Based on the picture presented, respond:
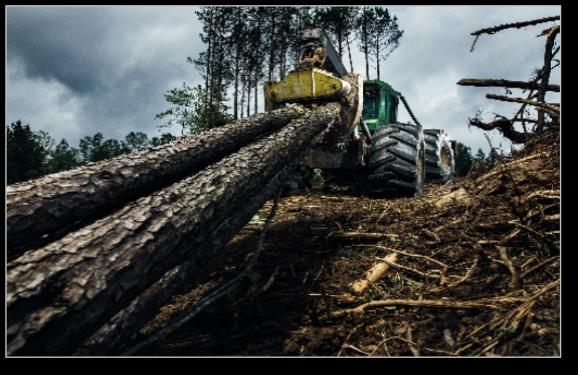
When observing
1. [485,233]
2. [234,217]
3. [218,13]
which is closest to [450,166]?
[485,233]

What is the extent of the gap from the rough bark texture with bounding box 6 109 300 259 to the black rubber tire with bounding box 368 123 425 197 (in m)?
2.78

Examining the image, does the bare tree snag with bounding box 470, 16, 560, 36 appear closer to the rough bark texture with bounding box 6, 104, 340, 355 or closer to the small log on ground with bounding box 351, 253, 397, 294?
the small log on ground with bounding box 351, 253, 397, 294

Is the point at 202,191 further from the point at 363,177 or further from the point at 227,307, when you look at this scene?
the point at 363,177

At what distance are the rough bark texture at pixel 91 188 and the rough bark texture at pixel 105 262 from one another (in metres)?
0.25

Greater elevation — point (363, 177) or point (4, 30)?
point (4, 30)

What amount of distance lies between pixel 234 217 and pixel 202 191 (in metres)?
0.56

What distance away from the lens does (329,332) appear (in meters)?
2.26

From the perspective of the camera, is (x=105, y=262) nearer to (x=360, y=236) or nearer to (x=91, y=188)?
(x=91, y=188)

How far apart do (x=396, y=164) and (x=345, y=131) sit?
88cm

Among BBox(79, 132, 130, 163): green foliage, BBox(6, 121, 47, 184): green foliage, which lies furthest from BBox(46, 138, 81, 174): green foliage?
BBox(6, 121, 47, 184): green foliage

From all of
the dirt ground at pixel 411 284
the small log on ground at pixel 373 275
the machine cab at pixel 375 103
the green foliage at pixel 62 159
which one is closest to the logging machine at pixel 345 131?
the machine cab at pixel 375 103

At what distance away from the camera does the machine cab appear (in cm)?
711

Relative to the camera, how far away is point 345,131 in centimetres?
556

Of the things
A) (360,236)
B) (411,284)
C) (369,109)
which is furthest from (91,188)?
(369,109)
